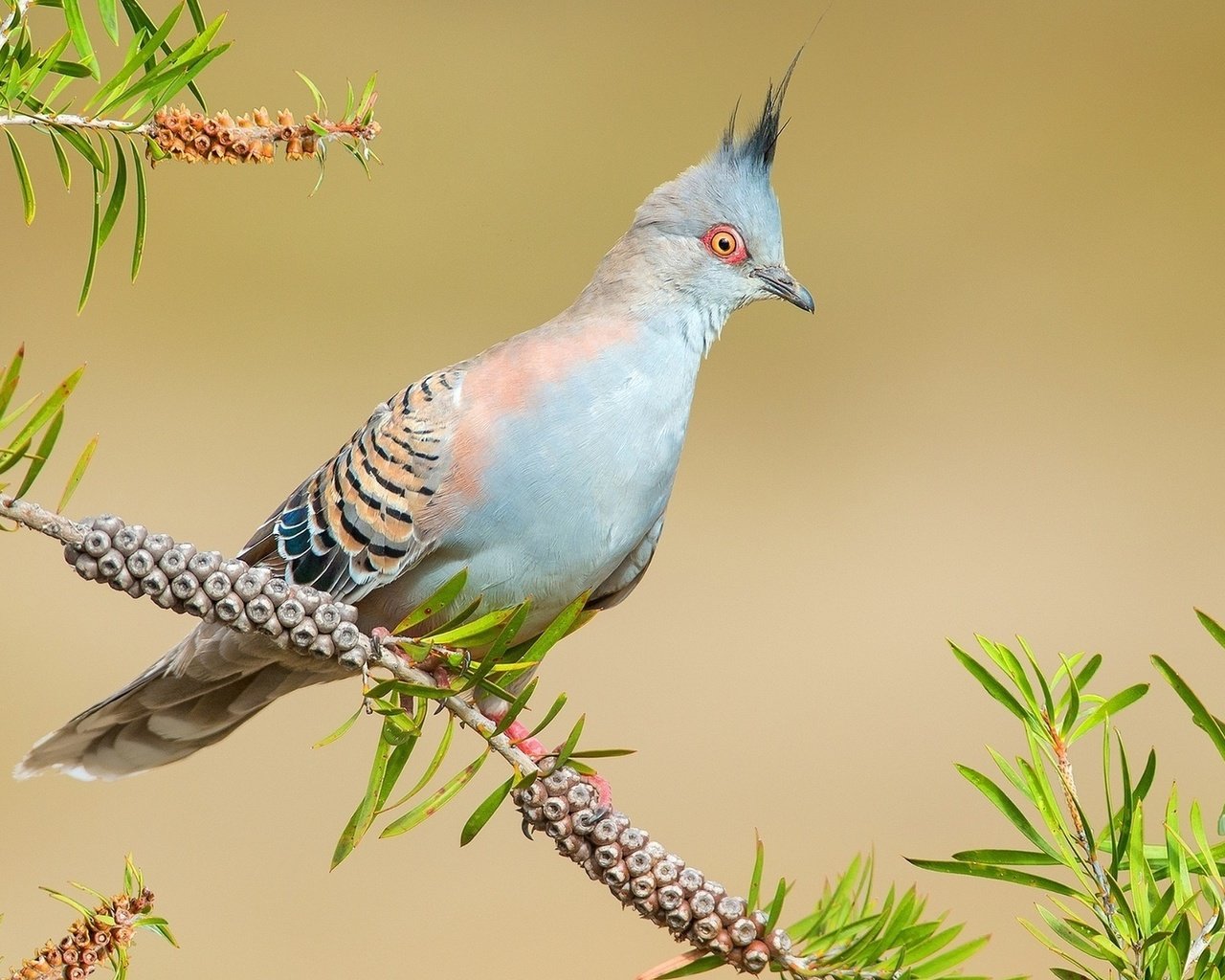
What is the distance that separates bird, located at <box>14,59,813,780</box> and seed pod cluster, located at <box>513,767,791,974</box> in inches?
10.0

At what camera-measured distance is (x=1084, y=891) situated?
1.64 feet

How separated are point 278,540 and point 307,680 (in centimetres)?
12

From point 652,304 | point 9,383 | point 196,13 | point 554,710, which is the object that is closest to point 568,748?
point 554,710

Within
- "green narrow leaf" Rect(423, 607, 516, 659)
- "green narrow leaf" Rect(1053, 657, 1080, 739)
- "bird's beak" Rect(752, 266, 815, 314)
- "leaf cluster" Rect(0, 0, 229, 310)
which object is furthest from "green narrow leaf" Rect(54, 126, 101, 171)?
"bird's beak" Rect(752, 266, 815, 314)

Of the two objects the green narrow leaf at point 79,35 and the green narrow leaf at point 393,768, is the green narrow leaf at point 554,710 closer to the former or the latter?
the green narrow leaf at point 393,768

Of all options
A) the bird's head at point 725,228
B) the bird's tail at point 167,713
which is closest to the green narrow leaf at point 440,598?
the bird's tail at point 167,713

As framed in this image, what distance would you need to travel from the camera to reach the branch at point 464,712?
47 cm

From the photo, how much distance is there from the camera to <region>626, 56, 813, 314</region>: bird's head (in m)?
0.98

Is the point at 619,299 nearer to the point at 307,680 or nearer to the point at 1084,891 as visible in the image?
the point at 307,680

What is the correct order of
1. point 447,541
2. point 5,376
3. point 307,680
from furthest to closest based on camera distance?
point 307,680 → point 447,541 → point 5,376

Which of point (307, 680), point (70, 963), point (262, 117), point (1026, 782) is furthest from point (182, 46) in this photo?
point (307, 680)

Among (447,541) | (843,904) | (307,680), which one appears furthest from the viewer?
(307,680)

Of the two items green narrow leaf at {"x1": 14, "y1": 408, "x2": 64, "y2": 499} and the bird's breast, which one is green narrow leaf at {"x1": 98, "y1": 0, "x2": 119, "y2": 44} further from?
the bird's breast

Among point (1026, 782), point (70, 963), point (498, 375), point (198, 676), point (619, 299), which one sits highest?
point (619, 299)
